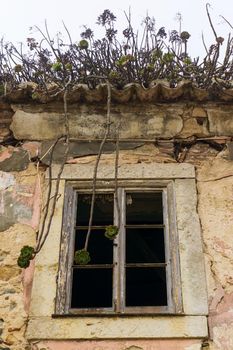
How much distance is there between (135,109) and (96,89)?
0.47 meters

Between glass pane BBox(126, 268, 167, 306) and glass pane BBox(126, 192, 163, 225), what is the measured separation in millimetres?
1738

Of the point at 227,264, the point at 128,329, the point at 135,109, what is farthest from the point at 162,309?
the point at 135,109

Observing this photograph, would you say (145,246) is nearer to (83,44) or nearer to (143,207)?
(143,207)

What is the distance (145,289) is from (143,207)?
8.63ft

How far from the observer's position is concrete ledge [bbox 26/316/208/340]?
155 inches

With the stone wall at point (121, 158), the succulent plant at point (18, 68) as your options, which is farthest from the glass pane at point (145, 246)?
the succulent plant at point (18, 68)

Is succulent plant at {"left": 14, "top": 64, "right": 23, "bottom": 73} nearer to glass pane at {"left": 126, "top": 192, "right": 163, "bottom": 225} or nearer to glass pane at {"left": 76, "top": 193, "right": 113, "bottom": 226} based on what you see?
glass pane at {"left": 76, "top": 193, "right": 113, "bottom": 226}

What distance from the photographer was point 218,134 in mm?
5332

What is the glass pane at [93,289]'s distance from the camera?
273 inches

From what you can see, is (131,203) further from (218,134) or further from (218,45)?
(218,45)


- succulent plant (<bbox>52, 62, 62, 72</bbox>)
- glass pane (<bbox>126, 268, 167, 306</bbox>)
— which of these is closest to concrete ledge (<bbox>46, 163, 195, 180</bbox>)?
succulent plant (<bbox>52, 62, 62, 72</bbox>)

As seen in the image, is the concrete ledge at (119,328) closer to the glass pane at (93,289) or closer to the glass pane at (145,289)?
the glass pane at (93,289)

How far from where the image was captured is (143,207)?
5152mm

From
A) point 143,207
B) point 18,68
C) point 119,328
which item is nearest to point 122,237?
point 143,207
